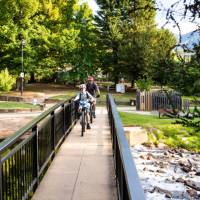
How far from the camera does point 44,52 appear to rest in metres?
55.4

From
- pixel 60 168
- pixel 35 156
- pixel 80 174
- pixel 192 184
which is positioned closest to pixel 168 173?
pixel 192 184

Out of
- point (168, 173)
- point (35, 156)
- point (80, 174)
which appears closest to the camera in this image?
point (35, 156)

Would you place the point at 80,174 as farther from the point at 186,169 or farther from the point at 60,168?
the point at 186,169

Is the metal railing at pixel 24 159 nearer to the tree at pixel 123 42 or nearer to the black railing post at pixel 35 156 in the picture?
the black railing post at pixel 35 156

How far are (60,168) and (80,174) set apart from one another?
62cm

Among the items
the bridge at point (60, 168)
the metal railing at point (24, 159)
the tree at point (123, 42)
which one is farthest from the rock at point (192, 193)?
the tree at point (123, 42)

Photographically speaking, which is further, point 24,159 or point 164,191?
point 164,191

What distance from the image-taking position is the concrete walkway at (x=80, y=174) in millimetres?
6715

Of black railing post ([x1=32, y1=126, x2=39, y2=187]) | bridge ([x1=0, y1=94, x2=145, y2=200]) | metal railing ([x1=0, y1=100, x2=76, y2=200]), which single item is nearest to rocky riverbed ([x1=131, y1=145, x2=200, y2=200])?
bridge ([x1=0, y1=94, x2=145, y2=200])

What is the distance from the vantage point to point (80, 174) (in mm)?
7980

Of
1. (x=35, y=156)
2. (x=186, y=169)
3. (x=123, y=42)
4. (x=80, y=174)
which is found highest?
(x=123, y=42)

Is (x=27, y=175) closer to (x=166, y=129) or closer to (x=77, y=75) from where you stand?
(x=166, y=129)

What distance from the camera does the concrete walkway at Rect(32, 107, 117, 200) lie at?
671 centimetres

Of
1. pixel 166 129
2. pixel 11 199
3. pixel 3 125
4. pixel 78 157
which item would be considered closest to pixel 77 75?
pixel 3 125
